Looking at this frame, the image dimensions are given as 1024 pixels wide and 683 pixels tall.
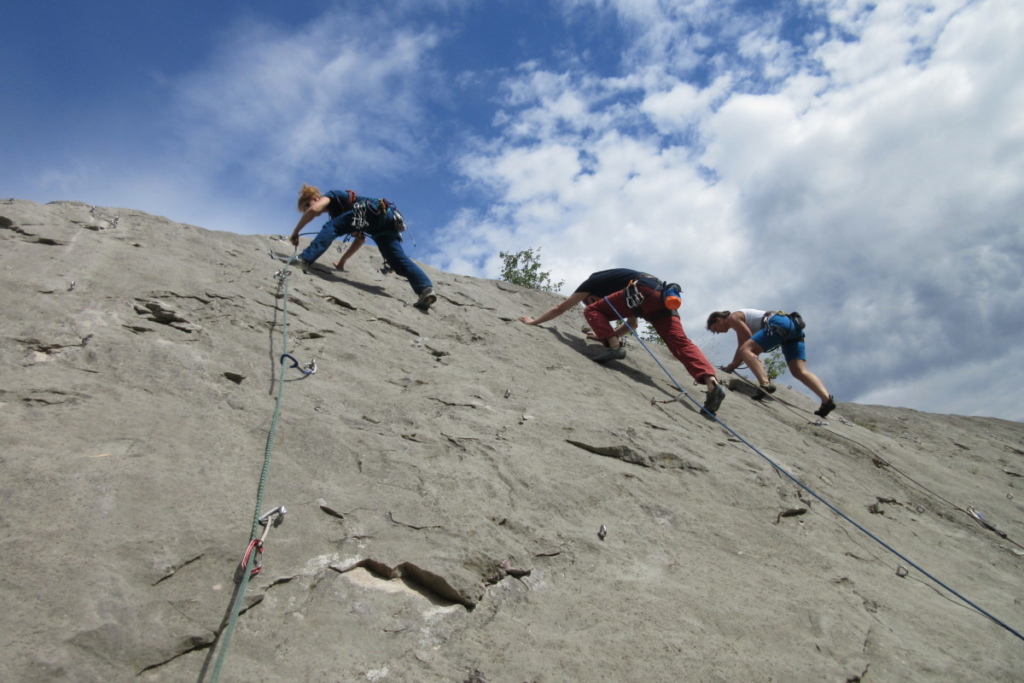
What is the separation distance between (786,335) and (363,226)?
14.9 feet

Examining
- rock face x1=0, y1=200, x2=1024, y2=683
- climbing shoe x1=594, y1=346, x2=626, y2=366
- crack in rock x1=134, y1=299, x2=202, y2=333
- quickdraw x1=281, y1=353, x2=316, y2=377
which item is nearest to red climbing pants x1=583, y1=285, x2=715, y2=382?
climbing shoe x1=594, y1=346, x2=626, y2=366

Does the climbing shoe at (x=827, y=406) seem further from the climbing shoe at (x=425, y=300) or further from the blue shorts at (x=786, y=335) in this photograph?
the climbing shoe at (x=425, y=300)

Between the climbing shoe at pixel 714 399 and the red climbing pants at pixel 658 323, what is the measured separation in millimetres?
258

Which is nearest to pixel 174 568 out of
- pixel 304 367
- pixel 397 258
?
pixel 304 367

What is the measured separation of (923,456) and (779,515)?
12.2 feet

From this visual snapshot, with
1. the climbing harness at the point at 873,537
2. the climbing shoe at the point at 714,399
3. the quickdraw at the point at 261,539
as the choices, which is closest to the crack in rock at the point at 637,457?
the climbing harness at the point at 873,537

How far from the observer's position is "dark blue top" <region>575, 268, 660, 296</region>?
602cm

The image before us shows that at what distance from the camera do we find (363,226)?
238 inches

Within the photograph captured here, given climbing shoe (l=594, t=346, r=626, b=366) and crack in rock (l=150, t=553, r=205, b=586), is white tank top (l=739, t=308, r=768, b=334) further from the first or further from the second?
crack in rock (l=150, t=553, r=205, b=586)

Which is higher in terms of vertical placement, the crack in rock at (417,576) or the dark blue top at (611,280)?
the dark blue top at (611,280)

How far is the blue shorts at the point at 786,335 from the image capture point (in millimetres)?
6566

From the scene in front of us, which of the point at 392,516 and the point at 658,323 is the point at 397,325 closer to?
the point at 658,323

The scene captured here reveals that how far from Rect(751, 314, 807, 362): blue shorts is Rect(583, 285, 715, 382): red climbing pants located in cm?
135

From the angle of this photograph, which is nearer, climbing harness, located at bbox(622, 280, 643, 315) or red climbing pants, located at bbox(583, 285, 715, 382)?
red climbing pants, located at bbox(583, 285, 715, 382)
